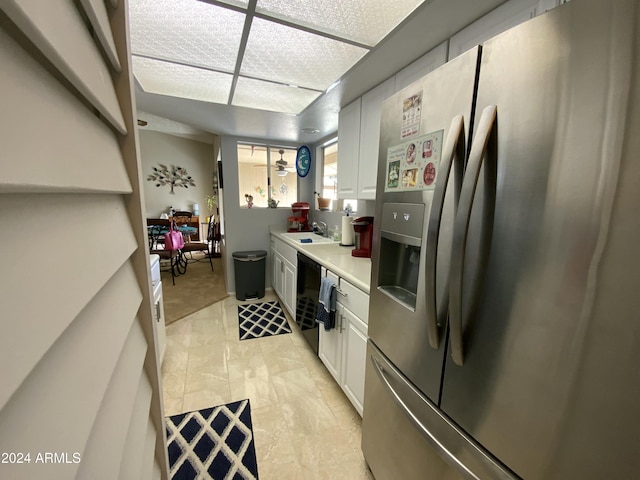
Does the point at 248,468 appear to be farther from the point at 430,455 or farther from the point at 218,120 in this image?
the point at 218,120

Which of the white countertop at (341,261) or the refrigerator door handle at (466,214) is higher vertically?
the refrigerator door handle at (466,214)

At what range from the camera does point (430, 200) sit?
844 mm

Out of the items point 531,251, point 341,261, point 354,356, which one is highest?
point 531,251

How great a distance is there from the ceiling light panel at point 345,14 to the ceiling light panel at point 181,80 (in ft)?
2.51

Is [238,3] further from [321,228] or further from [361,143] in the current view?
[321,228]

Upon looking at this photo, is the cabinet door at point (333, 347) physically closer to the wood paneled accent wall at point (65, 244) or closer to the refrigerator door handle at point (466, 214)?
the refrigerator door handle at point (466, 214)

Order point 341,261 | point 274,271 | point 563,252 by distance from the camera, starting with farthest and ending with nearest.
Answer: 1. point 274,271
2. point 341,261
3. point 563,252

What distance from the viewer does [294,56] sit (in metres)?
1.46

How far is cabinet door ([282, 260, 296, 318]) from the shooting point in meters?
2.64

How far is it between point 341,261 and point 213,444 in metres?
1.35

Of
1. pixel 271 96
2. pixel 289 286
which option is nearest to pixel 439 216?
pixel 271 96

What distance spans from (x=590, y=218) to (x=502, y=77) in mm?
389

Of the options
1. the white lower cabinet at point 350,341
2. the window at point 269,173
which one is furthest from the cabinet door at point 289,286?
the window at point 269,173

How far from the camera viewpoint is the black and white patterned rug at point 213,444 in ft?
4.27
